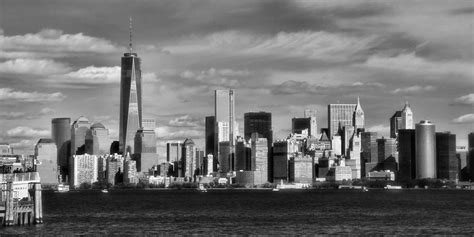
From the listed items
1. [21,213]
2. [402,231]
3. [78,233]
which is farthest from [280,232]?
[21,213]

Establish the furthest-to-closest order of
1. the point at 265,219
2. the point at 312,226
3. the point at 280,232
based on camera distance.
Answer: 1. the point at 265,219
2. the point at 312,226
3. the point at 280,232

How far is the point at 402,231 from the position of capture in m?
101

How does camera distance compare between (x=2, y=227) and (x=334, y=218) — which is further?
(x=334, y=218)

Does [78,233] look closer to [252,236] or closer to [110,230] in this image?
[110,230]

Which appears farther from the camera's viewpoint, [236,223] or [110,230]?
[236,223]

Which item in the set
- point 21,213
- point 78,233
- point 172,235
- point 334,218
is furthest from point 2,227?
point 334,218

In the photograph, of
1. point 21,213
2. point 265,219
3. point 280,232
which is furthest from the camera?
point 265,219

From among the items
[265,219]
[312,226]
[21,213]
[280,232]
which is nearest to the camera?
[21,213]

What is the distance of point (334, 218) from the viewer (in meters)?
129

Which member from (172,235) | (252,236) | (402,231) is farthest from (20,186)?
(402,231)

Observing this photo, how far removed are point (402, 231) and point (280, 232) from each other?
558 inches

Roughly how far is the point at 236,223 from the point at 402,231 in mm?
24182

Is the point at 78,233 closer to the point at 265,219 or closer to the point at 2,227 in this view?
the point at 2,227

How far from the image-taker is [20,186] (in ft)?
334
